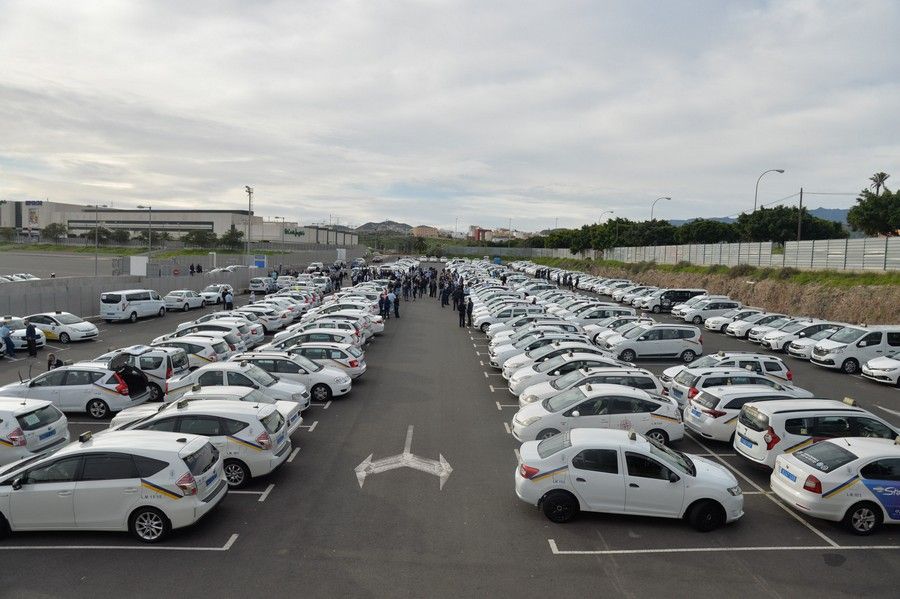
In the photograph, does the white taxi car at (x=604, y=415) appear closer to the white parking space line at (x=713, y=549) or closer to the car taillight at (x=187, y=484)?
the white parking space line at (x=713, y=549)

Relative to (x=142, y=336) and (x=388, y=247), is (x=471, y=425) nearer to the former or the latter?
(x=142, y=336)

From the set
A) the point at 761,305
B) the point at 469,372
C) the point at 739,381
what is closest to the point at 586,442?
the point at 739,381

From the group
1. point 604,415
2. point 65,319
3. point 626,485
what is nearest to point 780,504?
point 626,485

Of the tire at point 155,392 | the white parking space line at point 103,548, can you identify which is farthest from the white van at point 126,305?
the white parking space line at point 103,548

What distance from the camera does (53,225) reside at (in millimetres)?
108250

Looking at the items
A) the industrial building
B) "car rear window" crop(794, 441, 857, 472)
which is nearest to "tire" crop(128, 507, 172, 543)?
"car rear window" crop(794, 441, 857, 472)

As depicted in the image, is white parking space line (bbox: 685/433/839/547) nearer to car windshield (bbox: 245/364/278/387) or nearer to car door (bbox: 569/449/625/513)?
car door (bbox: 569/449/625/513)

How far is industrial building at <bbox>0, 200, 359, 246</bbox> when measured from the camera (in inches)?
4968

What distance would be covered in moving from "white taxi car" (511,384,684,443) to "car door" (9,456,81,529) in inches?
304

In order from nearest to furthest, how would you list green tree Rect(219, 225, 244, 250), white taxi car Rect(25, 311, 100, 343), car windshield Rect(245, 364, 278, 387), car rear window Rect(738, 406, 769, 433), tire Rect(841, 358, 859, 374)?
1. car rear window Rect(738, 406, 769, 433)
2. car windshield Rect(245, 364, 278, 387)
3. tire Rect(841, 358, 859, 374)
4. white taxi car Rect(25, 311, 100, 343)
5. green tree Rect(219, 225, 244, 250)

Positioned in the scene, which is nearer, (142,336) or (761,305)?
(142,336)

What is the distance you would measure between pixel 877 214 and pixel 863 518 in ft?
152

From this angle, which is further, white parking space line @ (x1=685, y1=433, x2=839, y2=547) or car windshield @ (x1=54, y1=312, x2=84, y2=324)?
car windshield @ (x1=54, y1=312, x2=84, y2=324)

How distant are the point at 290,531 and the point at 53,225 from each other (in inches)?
4798
